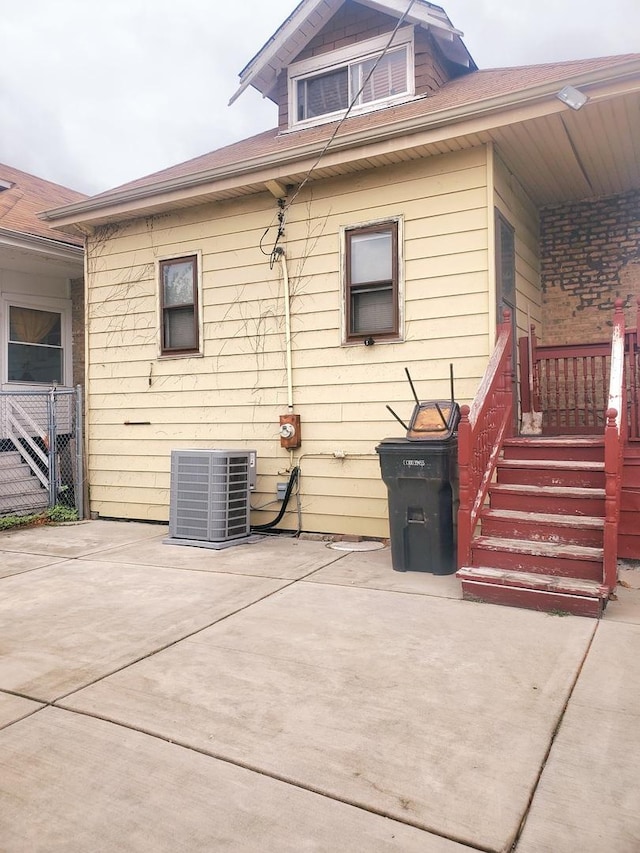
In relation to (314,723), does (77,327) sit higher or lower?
higher

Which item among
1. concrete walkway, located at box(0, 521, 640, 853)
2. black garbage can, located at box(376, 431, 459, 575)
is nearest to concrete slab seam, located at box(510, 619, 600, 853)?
concrete walkway, located at box(0, 521, 640, 853)

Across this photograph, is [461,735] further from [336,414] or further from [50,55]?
[50,55]

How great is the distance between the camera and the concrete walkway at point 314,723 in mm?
1910

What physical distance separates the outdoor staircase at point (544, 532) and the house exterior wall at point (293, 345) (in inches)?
42.7

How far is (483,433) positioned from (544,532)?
930mm

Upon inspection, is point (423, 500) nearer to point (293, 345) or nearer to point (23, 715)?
point (293, 345)

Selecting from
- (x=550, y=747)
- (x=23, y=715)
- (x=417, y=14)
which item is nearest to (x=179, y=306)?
(x=417, y=14)

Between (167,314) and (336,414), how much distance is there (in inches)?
108

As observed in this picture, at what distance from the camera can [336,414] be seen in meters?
6.57

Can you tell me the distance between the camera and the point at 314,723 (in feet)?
8.41

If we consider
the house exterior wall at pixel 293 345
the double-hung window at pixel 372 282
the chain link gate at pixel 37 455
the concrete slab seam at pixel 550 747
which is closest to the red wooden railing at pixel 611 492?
the concrete slab seam at pixel 550 747

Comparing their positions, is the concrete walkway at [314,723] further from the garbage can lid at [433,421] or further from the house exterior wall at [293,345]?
the house exterior wall at [293,345]

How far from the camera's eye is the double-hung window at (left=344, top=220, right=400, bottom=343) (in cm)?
629

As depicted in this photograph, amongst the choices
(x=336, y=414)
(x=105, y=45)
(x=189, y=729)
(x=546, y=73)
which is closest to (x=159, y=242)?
(x=336, y=414)
